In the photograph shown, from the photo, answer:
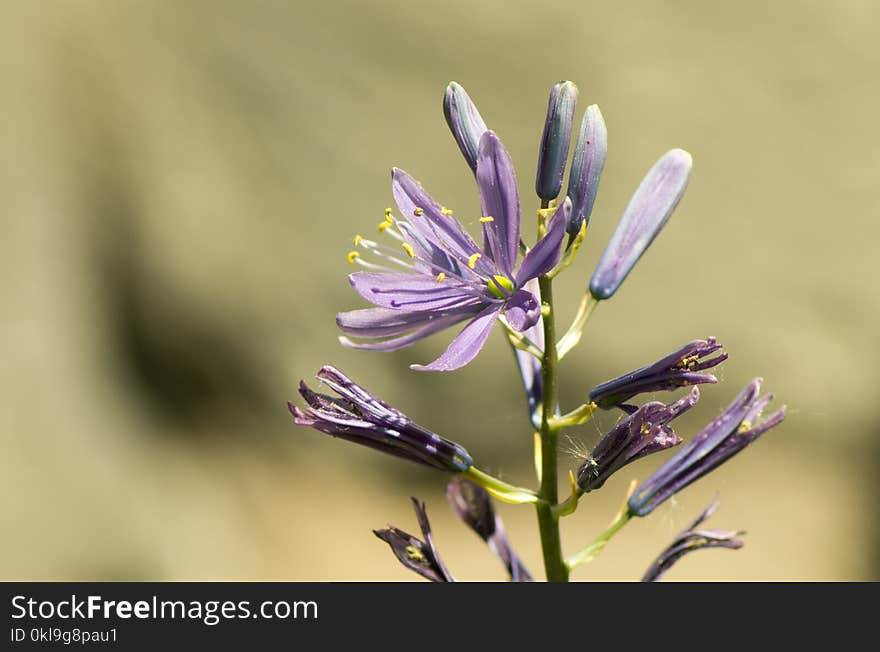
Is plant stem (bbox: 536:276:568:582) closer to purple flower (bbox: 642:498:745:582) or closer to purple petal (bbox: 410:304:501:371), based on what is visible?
purple petal (bbox: 410:304:501:371)

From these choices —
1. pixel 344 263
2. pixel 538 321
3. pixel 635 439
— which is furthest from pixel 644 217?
pixel 344 263

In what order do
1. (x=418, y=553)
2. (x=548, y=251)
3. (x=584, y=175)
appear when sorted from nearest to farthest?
(x=548, y=251) → (x=584, y=175) → (x=418, y=553)

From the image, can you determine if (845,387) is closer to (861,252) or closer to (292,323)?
(861,252)

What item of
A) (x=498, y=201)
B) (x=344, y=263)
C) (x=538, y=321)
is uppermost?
(x=344, y=263)

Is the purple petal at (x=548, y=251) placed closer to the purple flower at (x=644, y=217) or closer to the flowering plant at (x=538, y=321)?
the flowering plant at (x=538, y=321)

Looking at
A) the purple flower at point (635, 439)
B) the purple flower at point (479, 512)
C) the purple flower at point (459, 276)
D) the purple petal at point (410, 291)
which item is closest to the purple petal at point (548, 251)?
the purple flower at point (459, 276)

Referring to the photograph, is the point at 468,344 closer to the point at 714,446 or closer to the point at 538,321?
the point at 538,321

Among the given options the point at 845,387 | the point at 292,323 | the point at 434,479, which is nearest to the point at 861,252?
the point at 845,387
